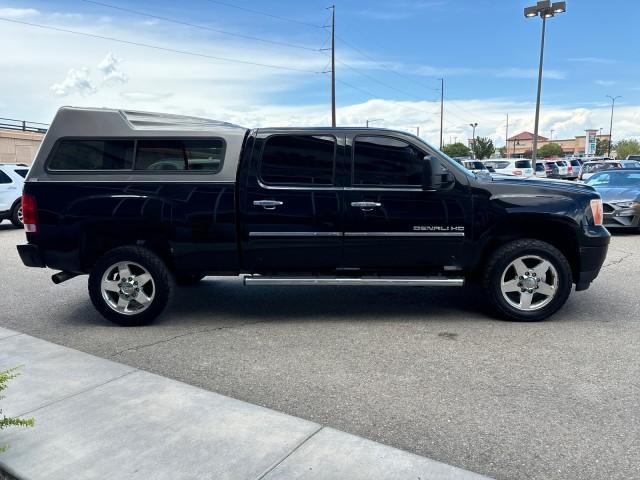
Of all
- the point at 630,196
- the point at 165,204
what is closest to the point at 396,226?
the point at 165,204

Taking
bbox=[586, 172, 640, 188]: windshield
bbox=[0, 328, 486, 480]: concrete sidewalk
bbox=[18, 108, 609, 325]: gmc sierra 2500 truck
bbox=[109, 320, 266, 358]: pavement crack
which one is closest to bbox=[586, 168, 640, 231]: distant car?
bbox=[586, 172, 640, 188]: windshield

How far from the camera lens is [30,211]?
5230 millimetres

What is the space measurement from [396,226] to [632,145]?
137 m

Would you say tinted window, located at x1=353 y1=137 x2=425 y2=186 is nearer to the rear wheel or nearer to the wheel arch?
the wheel arch

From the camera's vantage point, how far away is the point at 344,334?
5090 millimetres

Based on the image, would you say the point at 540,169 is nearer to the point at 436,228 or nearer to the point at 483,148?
the point at 436,228

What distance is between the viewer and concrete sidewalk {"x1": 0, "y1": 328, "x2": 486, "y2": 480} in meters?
2.78

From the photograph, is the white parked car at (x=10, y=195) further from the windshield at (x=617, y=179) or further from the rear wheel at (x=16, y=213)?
the windshield at (x=617, y=179)

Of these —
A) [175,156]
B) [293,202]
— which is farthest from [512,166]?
[175,156]

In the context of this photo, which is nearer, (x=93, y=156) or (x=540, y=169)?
(x=93, y=156)

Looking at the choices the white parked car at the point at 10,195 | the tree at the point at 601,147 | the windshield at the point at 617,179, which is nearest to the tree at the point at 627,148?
the tree at the point at 601,147

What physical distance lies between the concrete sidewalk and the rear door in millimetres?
1788

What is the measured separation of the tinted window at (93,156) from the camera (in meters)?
5.29

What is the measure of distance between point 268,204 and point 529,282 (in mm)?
2683
